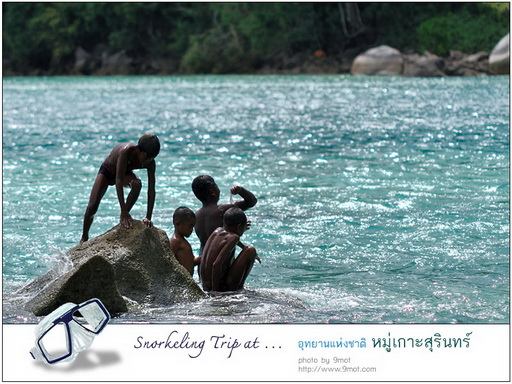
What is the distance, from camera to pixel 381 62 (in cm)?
4794

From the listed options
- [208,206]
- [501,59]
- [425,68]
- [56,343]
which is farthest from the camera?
[425,68]

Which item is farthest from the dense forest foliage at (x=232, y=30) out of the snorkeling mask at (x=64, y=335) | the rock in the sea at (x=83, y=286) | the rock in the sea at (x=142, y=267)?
the snorkeling mask at (x=64, y=335)

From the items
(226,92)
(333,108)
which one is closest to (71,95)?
(226,92)

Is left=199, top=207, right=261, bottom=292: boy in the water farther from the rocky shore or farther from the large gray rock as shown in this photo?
the rocky shore

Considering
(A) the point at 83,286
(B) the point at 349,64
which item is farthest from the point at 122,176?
(B) the point at 349,64

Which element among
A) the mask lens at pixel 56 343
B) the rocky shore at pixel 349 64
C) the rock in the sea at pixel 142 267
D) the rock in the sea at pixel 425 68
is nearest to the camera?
the mask lens at pixel 56 343

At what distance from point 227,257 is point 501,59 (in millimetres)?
36350

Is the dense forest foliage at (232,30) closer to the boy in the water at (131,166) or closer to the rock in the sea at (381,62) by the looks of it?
the rock in the sea at (381,62)

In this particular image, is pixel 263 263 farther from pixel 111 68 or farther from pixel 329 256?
pixel 111 68

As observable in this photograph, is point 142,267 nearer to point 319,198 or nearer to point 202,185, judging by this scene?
point 202,185

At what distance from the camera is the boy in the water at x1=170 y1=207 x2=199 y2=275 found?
279 inches

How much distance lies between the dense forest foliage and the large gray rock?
33.1 feet

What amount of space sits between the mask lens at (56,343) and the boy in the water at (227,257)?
2120mm

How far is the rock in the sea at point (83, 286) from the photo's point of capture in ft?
20.3
